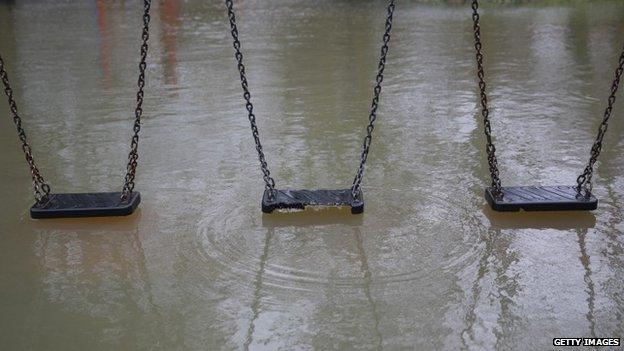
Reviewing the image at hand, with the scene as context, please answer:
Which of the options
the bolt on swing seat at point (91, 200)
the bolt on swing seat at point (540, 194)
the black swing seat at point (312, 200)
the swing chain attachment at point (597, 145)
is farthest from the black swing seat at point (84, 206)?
the swing chain attachment at point (597, 145)

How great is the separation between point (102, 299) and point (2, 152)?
2.90 metres

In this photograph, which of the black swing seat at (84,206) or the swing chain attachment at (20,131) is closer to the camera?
the swing chain attachment at (20,131)

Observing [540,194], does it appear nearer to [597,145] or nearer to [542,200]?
[542,200]

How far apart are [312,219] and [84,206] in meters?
1.39

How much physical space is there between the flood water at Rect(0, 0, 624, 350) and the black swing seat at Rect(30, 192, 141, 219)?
0.09 m

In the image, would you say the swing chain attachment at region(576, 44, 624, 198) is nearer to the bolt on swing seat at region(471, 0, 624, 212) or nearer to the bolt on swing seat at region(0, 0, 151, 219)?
the bolt on swing seat at region(471, 0, 624, 212)

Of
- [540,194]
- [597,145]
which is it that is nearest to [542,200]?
[540,194]

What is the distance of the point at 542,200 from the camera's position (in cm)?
416

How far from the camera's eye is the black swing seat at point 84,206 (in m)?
4.13

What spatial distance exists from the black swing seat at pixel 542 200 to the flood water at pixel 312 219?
10cm

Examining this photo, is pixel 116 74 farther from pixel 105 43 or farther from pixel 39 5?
pixel 39 5

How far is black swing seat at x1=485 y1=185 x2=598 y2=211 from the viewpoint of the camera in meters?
4.11

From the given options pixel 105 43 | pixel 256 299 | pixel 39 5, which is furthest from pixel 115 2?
pixel 256 299

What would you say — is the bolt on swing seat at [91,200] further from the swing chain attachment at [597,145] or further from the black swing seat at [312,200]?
the swing chain attachment at [597,145]
